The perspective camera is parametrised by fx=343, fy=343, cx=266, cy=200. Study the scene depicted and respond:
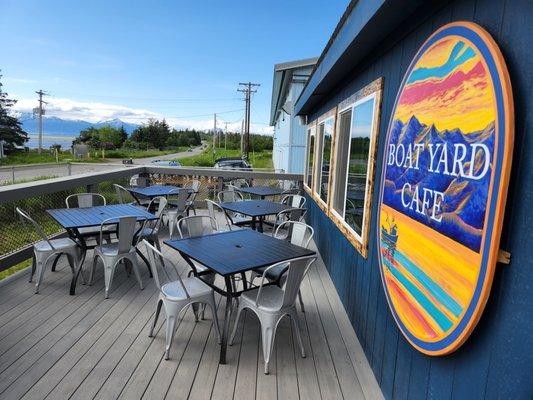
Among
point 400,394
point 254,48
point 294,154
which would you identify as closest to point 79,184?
point 400,394

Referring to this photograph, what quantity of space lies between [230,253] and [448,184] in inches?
66.3

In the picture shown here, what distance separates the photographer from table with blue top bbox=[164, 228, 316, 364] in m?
2.34

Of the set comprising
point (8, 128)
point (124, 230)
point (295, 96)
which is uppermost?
point (8, 128)

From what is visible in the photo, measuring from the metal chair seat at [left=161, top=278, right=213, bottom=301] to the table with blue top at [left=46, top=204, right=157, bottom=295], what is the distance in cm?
116

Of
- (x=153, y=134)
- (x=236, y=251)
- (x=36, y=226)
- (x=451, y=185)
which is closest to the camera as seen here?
(x=451, y=185)

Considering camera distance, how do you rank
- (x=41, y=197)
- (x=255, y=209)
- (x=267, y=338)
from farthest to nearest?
(x=255, y=209), (x=41, y=197), (x=267, y=338)

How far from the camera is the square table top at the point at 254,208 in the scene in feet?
14.4

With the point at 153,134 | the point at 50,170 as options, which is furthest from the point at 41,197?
the point at 153,134

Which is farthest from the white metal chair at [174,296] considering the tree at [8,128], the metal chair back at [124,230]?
the tree at [8,128]

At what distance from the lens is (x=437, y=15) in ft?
5.59

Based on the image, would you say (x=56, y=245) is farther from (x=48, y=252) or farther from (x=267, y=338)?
(x=267, y=338)

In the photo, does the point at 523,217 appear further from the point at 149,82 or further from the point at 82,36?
the point at 149,82

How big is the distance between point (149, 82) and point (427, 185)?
5177 centimetres

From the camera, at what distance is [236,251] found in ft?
8.85
